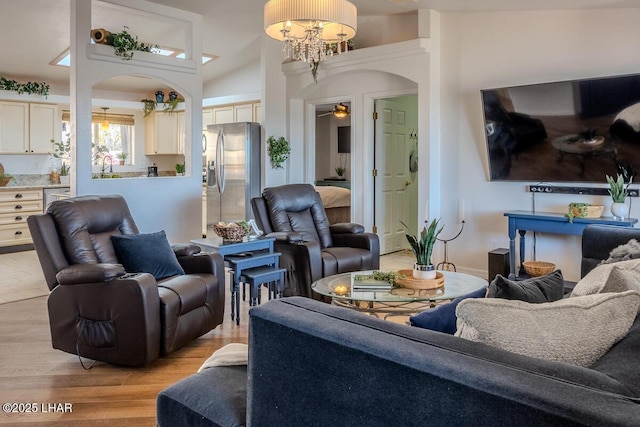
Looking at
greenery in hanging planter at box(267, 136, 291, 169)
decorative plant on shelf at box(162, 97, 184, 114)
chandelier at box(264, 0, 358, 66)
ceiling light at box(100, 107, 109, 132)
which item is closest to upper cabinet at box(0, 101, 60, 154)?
ceiling light at box(100, 107, 109, 132)

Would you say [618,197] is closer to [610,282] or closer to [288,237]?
[288,237]

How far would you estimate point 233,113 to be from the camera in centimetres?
862

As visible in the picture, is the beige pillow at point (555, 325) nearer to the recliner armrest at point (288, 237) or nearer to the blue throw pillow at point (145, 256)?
the blue throw pillow at point (145, 256)

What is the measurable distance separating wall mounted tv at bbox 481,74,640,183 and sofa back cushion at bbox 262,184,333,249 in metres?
1.97

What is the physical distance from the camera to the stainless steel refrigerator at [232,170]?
23.6 feet

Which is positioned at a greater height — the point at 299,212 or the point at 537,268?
the point at 299,212

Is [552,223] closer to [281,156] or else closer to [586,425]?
[281,156]

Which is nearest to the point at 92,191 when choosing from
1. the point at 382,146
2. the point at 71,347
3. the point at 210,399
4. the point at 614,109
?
the point at 71,347

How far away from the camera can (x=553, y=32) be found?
502 centimetres

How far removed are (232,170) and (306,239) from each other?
10.0 feet

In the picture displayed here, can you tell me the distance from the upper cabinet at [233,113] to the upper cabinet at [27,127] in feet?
8.05

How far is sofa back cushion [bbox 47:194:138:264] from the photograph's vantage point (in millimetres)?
3291

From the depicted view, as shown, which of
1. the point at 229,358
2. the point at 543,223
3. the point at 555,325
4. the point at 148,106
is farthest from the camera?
the point at 148,106

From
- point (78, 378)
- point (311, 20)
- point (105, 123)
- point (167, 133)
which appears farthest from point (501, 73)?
point (105, 123)
